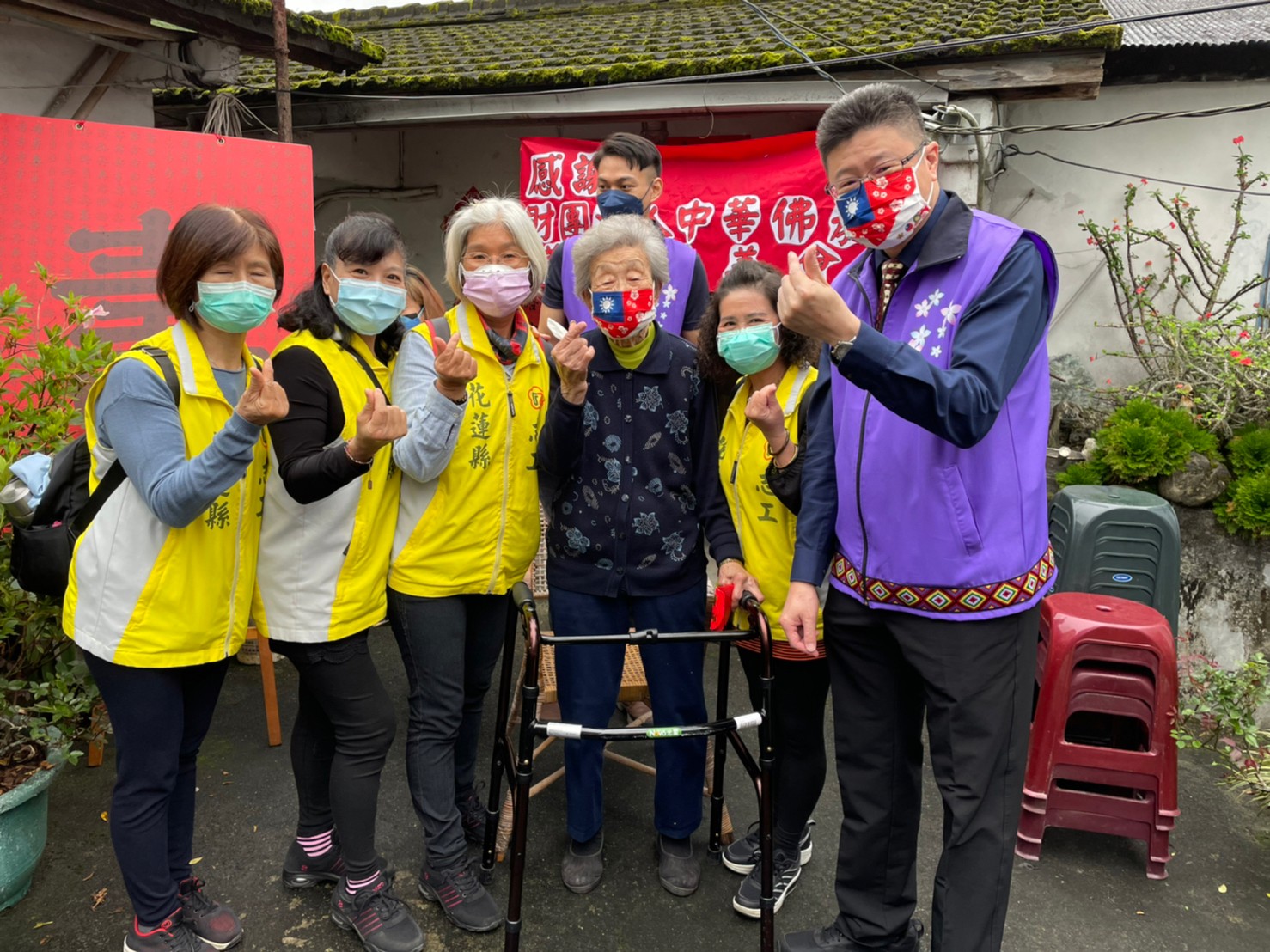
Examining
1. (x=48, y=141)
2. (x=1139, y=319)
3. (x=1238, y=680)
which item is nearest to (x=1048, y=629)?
(x=1238, y=680)

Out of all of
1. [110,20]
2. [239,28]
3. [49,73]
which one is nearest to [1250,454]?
[239,28]

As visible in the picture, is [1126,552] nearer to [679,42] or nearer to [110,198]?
A: [679,42]

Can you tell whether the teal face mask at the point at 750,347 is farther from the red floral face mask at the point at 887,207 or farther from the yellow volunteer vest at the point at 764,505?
the red floral face mask at the point at 887,207

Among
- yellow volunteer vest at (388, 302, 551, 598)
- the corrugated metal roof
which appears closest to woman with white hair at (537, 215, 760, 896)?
yellow volunteer vest at (388, 302, 551, 598)

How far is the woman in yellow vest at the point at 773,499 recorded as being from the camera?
107 inches

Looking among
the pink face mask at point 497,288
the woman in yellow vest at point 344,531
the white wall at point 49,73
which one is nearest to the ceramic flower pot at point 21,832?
the woman in yellow vest at point 344,531

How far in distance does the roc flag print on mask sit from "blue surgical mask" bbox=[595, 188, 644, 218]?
1093 millimetres

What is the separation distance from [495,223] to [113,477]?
128 centimetres

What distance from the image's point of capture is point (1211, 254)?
21.9 ft

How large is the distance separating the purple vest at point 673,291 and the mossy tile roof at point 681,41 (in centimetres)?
237

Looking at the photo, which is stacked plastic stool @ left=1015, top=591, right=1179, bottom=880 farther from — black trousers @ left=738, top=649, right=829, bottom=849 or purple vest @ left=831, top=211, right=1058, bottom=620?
purple vest @ left=831, top=211, right=1058, bottom=620

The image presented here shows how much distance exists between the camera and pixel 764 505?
9.14ft

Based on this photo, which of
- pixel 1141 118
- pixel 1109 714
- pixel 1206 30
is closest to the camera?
pixel 1109 714

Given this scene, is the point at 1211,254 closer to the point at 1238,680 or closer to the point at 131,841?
the point at 1238,680
